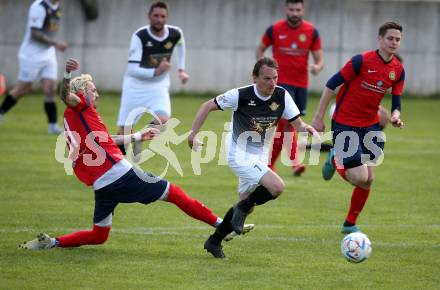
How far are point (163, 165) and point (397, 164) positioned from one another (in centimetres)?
357

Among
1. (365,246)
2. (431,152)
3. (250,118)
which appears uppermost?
(250,118)

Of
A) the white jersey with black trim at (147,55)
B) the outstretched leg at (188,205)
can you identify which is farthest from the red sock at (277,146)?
the outstretched leg at (188,205)

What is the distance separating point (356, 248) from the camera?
8.04 metres

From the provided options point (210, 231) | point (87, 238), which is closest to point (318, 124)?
point (210, 231)

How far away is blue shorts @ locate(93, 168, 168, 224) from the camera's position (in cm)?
855

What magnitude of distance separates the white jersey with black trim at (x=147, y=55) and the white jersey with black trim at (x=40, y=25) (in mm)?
3939

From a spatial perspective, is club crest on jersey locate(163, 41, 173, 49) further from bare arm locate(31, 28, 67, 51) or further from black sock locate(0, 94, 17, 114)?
black sock locate(0, 94, 17, 114)

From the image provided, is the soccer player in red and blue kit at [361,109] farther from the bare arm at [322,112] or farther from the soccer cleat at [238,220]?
the soccer cleat at [238,220]

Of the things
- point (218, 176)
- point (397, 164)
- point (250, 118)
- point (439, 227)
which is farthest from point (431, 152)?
point (250, 118)

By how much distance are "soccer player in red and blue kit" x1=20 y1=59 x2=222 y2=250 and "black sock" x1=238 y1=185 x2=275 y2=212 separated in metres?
0.66

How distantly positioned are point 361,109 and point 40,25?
8.23 meters

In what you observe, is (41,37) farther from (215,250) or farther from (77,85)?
(215,250)

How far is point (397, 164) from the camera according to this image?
14945 mm

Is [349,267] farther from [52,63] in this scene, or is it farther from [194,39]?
[194,39]
